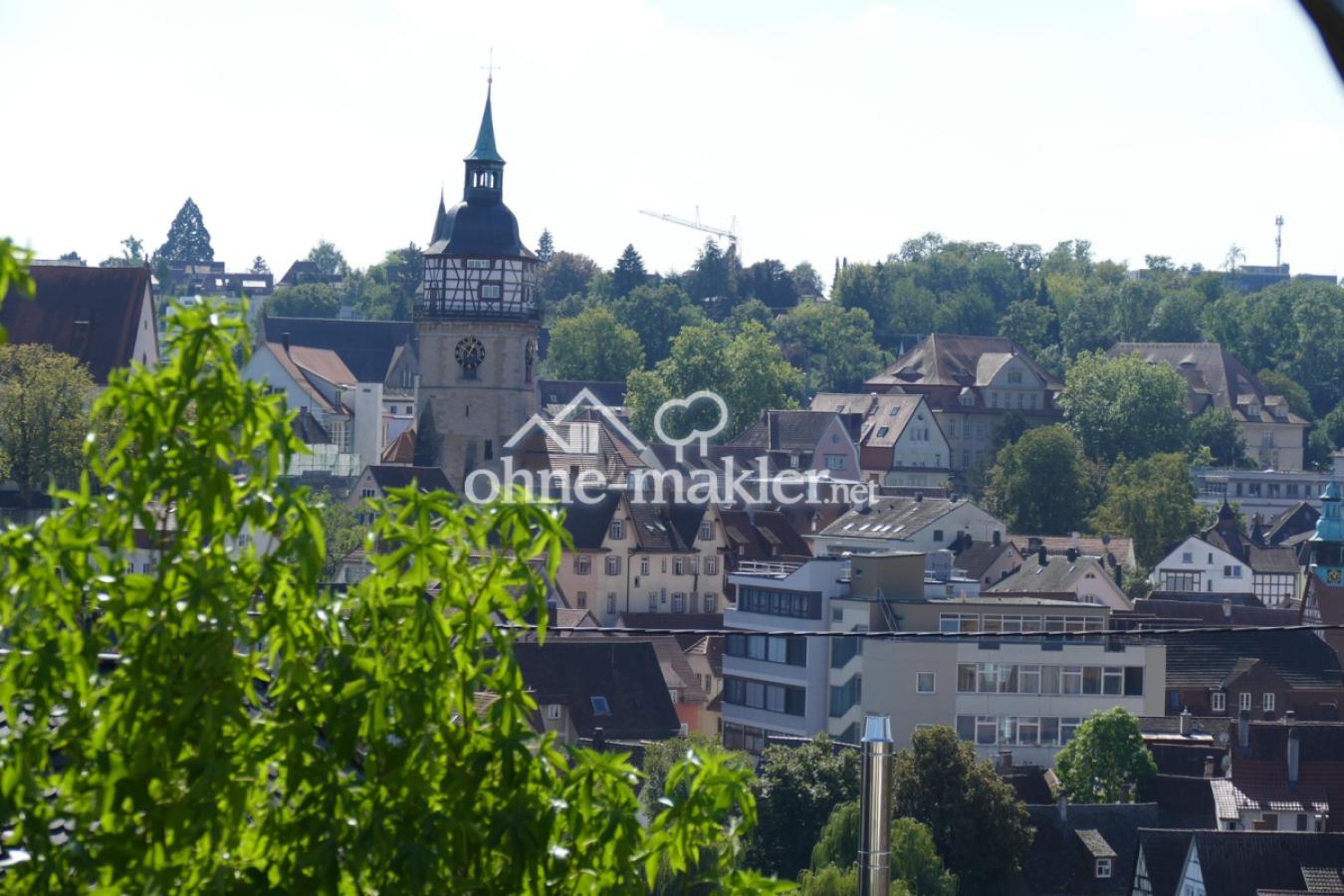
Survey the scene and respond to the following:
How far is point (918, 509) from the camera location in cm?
7256

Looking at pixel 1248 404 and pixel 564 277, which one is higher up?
pixel 564 277

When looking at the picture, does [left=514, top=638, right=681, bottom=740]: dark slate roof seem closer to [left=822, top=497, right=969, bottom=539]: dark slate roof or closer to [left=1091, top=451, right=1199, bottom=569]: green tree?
[left=822, top=497, right=969, bottom=539]: dark slate roof

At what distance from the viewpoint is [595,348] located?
128m

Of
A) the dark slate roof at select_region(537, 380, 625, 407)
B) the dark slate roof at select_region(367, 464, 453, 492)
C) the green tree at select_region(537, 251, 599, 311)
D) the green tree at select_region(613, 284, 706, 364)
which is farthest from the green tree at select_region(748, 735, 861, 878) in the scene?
the green tree at select_region(537, 251, 599, 311)

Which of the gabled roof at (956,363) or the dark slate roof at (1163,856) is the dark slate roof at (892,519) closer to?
the dark slate roof at (1163,856)

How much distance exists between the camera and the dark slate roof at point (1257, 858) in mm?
30547

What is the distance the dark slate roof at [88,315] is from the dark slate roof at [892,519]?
21.3 m

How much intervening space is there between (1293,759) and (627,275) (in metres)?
120

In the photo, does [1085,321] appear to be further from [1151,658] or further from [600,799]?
[600,799]

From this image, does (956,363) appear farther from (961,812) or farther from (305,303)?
(961,812)

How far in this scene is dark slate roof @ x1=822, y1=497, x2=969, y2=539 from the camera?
70312mm

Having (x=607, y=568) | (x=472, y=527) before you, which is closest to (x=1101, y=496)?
(x=607, y=568)

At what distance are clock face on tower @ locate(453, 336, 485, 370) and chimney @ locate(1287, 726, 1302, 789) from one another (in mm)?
36011

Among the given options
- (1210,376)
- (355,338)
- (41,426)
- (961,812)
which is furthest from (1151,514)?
(961,812)
